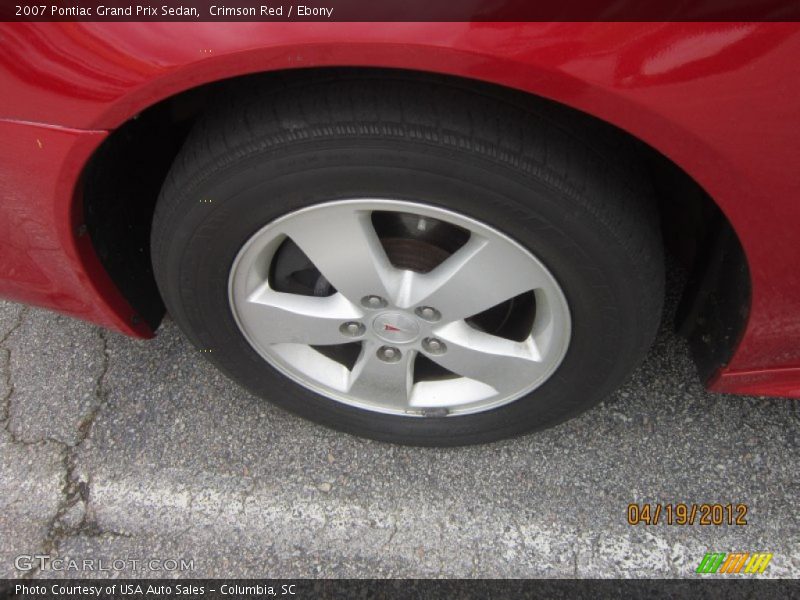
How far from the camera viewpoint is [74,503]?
1.70 metres

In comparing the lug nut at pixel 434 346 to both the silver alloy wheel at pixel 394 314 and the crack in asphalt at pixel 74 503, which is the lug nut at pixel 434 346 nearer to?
the silver alloy wheel at pixel 394 314

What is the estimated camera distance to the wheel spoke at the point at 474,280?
1.25 m

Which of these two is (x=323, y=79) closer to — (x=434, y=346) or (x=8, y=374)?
(x=434, y=346)

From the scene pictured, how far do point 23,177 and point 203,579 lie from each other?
967 mm

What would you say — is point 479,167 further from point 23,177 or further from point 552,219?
point 23,177

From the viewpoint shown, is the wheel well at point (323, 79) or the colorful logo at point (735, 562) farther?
the colorful logo at point (735, 562)

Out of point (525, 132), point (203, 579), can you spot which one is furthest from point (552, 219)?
point (203, 579)

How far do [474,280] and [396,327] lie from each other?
227mm

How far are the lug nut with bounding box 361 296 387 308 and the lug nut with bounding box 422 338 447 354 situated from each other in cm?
14

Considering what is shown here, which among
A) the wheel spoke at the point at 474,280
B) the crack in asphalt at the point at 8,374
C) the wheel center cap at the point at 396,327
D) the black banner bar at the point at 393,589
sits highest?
the wheel spoke at the point at 474,280

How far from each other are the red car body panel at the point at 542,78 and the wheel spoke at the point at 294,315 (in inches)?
16.4

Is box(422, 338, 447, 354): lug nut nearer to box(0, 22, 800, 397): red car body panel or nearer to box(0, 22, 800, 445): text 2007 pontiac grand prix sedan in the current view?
box(0, 22, 800, 445): text 2007 pontiac grand prix sedan
